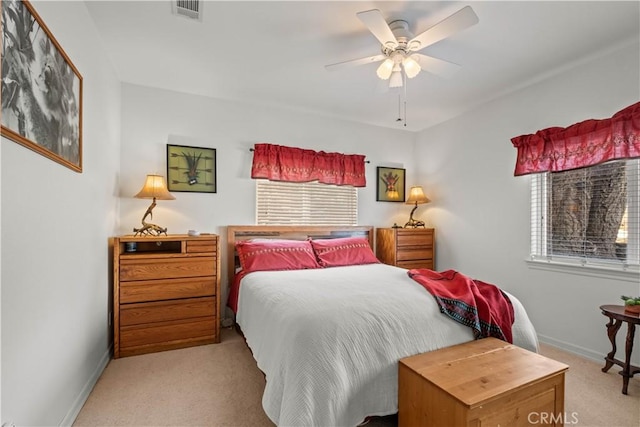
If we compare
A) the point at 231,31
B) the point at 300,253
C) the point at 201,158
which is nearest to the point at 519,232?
the point at 300,253

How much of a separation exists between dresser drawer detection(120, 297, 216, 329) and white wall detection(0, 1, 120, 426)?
0.17 m

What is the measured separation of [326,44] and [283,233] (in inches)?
82.8

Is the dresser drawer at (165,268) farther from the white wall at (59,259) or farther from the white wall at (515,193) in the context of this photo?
the white wall at (515,193)

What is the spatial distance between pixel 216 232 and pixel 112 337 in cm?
134

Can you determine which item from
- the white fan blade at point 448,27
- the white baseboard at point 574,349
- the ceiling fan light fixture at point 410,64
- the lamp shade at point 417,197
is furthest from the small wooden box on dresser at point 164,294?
the white baseboard at point 574,349

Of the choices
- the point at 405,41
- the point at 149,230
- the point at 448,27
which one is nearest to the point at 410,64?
the point at 405,41

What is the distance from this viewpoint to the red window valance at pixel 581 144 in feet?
7.49

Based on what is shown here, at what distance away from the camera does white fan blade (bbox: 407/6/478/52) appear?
1.67 m

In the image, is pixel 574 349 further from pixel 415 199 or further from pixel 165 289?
pixel 165 289

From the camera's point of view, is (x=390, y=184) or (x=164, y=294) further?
(x=390, y=184)

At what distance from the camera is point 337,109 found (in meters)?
3.78

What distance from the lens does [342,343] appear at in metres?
1.51

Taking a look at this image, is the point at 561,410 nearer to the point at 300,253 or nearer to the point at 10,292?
the point at 300,253

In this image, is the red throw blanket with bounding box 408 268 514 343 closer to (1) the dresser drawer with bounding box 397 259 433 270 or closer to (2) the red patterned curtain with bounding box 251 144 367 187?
(1) the dresser drawer with bounding box 397 259 433 270
